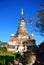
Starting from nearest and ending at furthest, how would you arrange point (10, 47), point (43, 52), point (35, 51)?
1. point (43, 52)
2. point (35, 51)
3. point (10, 47)

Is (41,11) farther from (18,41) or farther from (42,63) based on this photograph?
(18,41)

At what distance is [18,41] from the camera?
6912 cm

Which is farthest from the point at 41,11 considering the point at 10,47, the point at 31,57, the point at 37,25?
the point at 10,47

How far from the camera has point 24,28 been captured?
71.4 meters

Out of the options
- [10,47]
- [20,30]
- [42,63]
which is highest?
[20,30]

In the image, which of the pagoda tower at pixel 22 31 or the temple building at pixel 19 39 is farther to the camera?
the pagoda tower at pixel 22 31

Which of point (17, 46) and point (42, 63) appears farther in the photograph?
point (17, 46)

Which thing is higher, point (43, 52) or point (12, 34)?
point (12, 34)

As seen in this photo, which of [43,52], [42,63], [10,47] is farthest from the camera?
[10,47]

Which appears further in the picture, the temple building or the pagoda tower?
the pagoda tower

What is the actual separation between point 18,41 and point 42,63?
56.4 metres

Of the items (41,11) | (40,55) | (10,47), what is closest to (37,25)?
(41,11)

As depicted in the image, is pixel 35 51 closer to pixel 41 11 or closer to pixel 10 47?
pixel 41 11

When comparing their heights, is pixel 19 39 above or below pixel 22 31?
below
